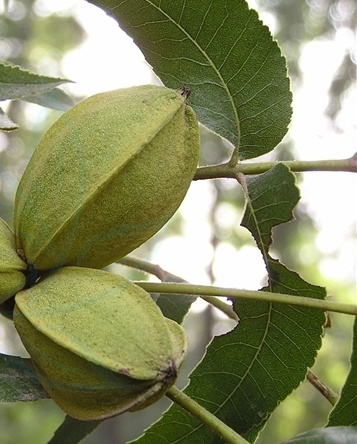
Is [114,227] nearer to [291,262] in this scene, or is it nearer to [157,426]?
[157,426]

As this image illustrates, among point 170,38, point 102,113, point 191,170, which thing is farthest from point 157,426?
point 170,38

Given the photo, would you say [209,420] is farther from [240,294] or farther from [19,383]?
[19,383]

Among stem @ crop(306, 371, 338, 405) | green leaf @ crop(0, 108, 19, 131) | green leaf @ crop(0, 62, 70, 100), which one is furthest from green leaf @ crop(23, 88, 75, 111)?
stem @ crop(306, 371, 338, 405)

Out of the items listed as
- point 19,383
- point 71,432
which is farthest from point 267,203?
point 71,432

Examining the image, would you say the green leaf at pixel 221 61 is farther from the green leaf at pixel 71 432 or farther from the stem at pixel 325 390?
the green leaf at pixel 71 432

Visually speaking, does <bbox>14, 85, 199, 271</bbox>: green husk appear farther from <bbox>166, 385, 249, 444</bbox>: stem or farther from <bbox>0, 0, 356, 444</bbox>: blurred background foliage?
<bbox>0, 0, 356, 444</bbox>: blurred background foliage
